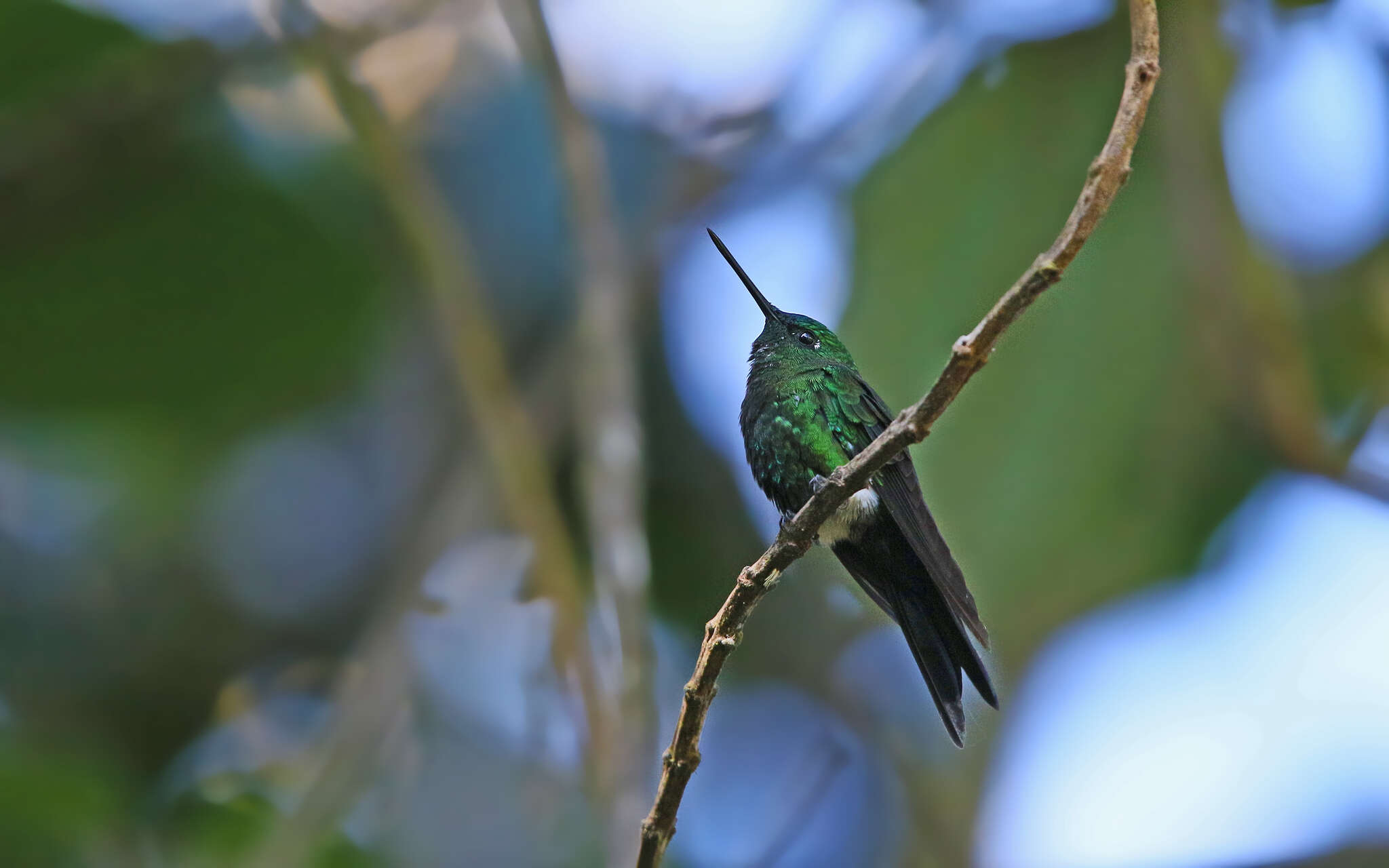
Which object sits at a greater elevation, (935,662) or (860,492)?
(860,492)

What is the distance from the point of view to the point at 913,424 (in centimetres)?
175

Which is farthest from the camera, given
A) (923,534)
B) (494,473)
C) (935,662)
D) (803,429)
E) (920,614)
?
(494,473)

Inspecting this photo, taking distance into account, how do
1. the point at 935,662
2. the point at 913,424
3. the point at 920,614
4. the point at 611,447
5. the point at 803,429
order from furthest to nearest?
1. the point at 611,447
2. the point at 803,429
3. the point at 920,614
4. the point at 935,662
5. the point at 913,424

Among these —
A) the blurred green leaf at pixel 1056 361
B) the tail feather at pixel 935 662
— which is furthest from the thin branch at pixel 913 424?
the blurred green leaf at pixel 1056 361

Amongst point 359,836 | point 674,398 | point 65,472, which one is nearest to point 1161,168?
point 674,398

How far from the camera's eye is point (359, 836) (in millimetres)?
4984

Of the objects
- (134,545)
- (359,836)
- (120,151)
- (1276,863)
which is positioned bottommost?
(1276,863)

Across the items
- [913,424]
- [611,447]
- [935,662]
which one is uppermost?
[611,447]

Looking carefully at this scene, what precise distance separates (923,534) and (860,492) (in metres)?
0.16

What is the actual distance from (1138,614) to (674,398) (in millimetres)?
2357

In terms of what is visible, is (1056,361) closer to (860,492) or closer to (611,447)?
(611,447)

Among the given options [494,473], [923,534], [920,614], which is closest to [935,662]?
[920,614]

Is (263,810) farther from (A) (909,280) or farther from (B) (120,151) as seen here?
(A) (909,280)

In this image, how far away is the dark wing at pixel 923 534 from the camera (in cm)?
250
